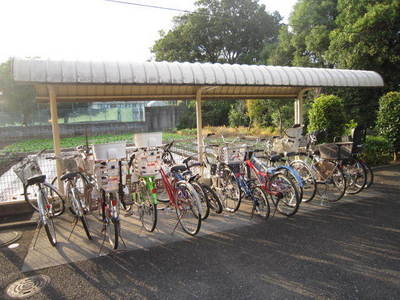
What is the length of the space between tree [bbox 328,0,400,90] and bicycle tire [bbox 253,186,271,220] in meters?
10.2

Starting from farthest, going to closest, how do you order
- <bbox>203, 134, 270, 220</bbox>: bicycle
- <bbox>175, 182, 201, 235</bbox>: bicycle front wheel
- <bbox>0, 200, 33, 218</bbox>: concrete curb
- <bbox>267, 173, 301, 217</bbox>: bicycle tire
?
<bbox>0, 200, 33, 218</bbox>: concrete curb, <bbox>203, 134, 270, 220</bbox>: bicycle, <bbox>267, 173, 301, 217</bbox>: bicycle tire, <bbox>175, 182, 201, 235</bbox>: bicycle front wheel

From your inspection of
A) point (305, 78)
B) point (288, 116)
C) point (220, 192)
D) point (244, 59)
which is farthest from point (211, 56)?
point (220, 192)

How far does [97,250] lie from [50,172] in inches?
142

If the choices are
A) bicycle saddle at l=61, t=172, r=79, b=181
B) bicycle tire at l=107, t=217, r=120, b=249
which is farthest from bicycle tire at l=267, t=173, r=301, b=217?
bicycle saddle at l=61, t=172, r=79, b=181

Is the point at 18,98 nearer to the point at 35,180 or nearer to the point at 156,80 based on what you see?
the point at 156,80

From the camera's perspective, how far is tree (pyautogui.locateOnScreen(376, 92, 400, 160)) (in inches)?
321

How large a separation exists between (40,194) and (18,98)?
2154 cm

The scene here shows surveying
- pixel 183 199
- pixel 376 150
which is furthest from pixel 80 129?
pixel 183 199

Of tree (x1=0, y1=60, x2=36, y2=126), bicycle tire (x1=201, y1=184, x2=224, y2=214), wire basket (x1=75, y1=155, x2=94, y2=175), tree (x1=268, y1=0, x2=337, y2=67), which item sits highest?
tree (x1=268, y1=0, x2=337, y2=67)

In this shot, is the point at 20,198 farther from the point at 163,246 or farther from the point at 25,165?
the point at 163,246

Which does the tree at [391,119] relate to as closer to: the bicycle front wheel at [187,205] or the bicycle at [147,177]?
the bicycle front wheel at [187,205]

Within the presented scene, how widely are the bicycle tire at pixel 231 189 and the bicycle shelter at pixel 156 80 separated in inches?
56.9

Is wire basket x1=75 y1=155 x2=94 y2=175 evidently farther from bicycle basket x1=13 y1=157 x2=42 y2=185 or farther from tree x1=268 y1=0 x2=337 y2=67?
tree x1=268 y1=0 x2=337 y2=67

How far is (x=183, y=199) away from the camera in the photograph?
4117 mm
